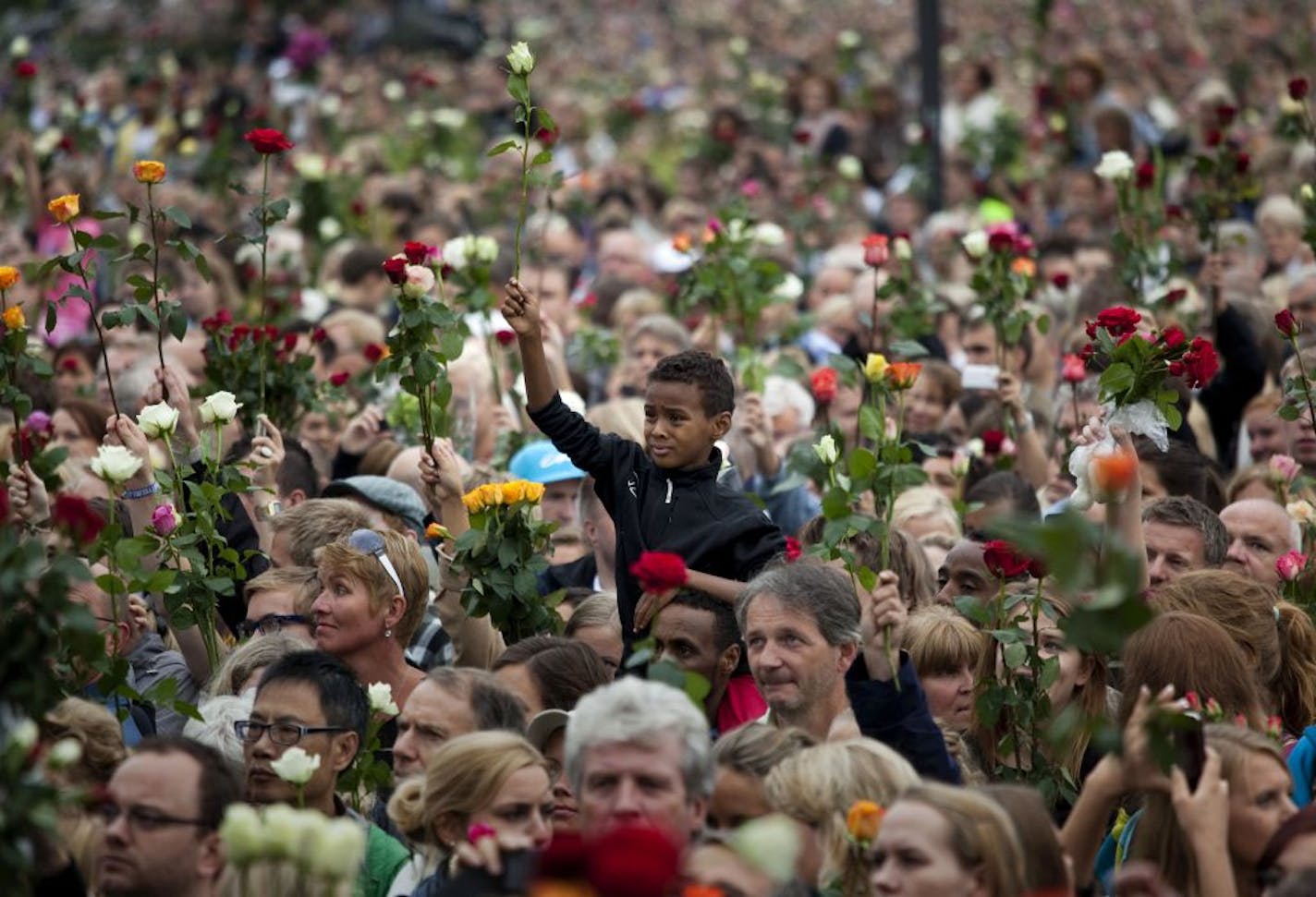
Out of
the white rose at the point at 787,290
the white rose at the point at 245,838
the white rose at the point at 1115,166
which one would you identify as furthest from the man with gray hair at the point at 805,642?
the white rose at the point at 787,290

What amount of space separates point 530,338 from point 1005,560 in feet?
4.59

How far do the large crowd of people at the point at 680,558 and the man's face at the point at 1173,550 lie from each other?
12 mm

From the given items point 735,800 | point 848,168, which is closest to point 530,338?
point 735,800

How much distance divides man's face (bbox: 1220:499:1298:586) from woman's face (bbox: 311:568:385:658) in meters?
2.66

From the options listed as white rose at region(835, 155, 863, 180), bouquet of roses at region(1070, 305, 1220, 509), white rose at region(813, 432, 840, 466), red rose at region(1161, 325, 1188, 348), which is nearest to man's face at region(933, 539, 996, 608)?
white rose at region(813, 432, 840, 466)

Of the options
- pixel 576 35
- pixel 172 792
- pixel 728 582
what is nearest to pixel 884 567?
pixel 728 582

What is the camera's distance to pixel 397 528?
738 centimetres

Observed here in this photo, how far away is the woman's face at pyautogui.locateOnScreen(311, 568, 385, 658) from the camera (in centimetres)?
632

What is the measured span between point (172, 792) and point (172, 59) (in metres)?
17.8

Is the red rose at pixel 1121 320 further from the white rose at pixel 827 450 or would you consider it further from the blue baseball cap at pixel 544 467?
the blue baseball cap at pixel 544 467

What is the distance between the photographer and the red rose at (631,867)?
2.83 m

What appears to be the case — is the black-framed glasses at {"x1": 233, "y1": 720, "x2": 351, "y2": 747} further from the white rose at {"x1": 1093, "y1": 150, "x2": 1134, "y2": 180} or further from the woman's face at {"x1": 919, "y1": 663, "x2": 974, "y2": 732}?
the white rose at {"x1": 1093, "y1": 150, "x2": 1134, "y2": 180}

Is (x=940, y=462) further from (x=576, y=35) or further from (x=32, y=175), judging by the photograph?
(x=576, y=35)

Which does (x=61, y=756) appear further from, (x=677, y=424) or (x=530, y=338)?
(x=677, y=424)
